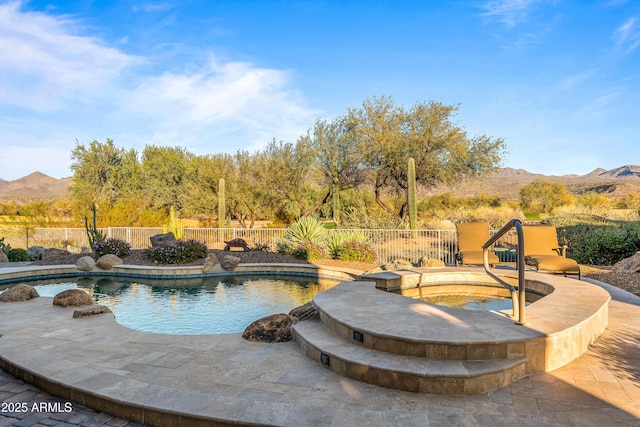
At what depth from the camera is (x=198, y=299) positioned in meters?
7.68

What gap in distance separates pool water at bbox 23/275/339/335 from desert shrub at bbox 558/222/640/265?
7515mm

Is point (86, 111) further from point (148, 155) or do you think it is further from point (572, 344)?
point (572, 344)

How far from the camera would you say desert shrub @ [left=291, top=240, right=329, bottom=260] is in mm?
11578

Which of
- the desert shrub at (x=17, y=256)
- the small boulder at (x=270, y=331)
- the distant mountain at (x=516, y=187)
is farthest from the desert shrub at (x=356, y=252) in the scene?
the desert shrub at (x=17, y=256)

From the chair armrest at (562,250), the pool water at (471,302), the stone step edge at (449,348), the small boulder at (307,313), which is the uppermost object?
the chair armrest at (562,250)

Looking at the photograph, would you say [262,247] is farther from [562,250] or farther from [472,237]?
[562,250]

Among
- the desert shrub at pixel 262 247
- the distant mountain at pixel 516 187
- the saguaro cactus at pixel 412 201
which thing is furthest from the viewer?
the distant mountain at pixel 516 187

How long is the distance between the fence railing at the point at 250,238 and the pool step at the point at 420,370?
28.0 ft

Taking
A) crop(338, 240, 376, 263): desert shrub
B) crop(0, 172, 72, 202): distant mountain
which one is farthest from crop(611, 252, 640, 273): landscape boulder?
crop(0, 172, 72, 202): distant mountain

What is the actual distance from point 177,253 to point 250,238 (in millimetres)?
4535

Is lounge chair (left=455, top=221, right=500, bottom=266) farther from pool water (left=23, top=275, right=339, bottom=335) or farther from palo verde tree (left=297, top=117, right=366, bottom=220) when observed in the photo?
palo verde tree (left=297, top=117, right=366, bottom=220)

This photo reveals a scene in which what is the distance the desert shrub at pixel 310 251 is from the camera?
38.0 feet

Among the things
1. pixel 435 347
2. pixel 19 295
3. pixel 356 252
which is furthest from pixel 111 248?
pixel 435 347

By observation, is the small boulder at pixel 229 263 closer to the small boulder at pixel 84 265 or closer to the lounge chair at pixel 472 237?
the small boulder at pixel 84 265
